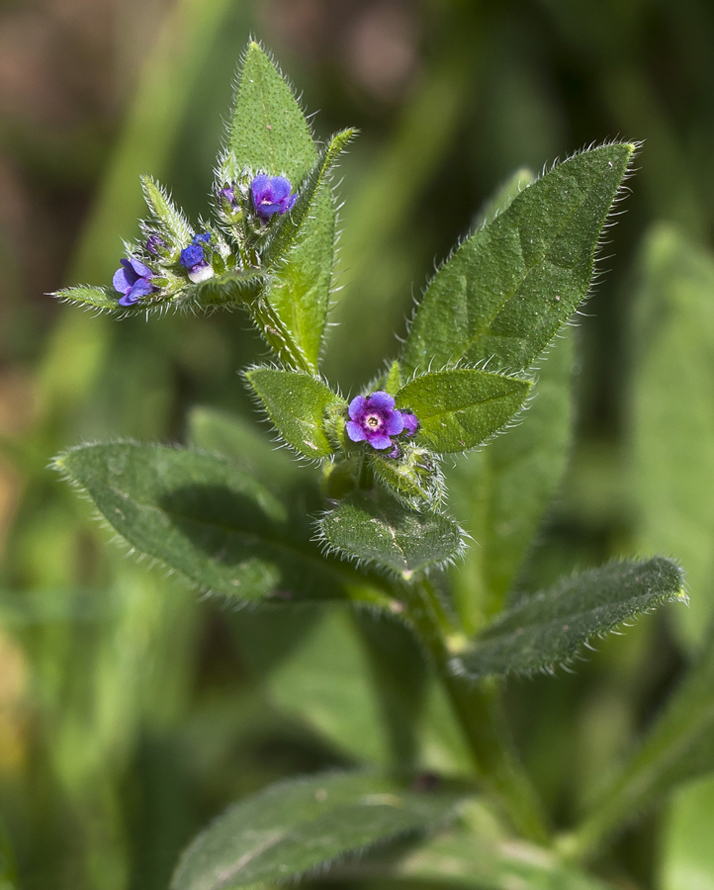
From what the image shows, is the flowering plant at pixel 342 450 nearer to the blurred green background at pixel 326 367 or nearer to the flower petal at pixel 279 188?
the flower petal at pixel 279 188

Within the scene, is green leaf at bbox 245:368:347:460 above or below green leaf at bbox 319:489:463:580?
A: above

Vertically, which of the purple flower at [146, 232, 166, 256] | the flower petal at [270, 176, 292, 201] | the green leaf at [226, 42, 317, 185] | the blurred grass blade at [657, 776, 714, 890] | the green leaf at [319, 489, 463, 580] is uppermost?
the green leaf at [226, 42, 317, 185]

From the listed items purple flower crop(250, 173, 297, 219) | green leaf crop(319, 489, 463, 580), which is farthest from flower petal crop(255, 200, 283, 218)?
green leaf crop(319, 489, 463, 580)

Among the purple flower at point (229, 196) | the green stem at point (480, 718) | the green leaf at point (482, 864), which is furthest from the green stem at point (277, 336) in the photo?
the green leaf at point (482, 864)

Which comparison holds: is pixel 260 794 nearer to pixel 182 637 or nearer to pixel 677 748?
pixel 677 748

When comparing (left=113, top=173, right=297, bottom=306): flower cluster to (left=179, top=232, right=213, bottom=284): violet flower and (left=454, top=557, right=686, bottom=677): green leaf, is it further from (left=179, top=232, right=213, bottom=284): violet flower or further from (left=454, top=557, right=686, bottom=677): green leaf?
(left=454, top=557, right=686, bottom=677): green leaf

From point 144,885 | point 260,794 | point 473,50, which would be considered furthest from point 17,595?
point 473,50
